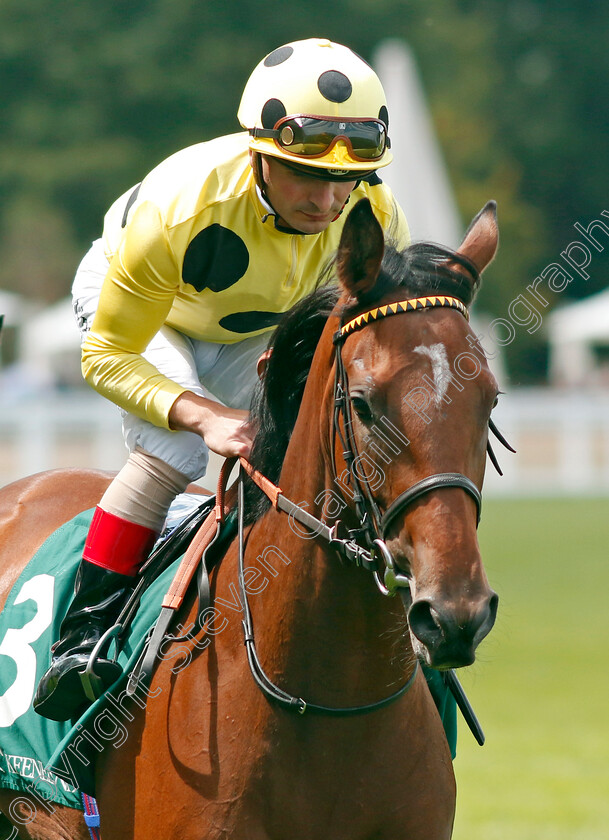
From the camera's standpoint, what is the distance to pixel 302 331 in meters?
3.43

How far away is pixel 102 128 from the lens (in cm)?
4459

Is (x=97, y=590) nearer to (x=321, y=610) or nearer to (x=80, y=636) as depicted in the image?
(x=80, y=636)

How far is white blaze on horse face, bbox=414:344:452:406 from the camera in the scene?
115 inches

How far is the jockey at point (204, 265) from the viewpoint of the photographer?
3.65 m

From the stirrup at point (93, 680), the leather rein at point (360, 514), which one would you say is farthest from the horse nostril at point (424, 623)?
the stirrup at point (93, 680)

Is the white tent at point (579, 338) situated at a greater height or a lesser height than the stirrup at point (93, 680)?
lesser

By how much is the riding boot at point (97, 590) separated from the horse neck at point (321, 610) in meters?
0.73

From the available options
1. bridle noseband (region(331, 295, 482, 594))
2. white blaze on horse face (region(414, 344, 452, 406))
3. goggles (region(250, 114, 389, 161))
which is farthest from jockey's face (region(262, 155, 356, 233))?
white blaze on horse face (region(414, 344, 452, 406))

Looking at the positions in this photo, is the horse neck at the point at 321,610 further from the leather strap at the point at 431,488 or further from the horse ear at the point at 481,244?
the horse ear at the point at 481,244

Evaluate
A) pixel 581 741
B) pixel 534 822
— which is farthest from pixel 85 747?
pixel 581 741

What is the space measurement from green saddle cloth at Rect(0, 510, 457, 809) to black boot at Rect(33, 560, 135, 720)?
3.7 inches

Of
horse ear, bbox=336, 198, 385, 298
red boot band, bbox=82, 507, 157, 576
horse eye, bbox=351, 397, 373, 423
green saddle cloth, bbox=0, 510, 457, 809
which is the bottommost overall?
green saddle cloth, bbox=0, 510, 457, 809

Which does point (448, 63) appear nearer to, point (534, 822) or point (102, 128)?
point (102, 128)

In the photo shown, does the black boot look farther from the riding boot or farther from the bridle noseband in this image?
the bridle noseband
